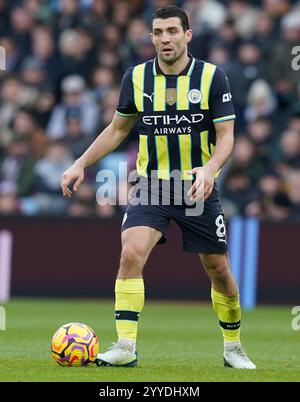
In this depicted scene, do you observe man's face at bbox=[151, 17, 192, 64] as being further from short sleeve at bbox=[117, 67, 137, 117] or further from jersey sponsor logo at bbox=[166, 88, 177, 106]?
short sleeve at bbox=[117, 67, 137, 117]

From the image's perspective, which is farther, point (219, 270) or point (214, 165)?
point (219, 270)

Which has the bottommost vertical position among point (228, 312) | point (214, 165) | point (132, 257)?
point (228, 312)

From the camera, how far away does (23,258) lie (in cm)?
1496

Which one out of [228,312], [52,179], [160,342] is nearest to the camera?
[228,312]

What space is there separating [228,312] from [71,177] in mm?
1487

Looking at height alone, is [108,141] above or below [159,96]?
below

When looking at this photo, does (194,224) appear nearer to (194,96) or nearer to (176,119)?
(176,119)

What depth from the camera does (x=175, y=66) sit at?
26.0ft

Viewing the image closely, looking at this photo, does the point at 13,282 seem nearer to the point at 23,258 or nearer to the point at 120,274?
the point at 23,258

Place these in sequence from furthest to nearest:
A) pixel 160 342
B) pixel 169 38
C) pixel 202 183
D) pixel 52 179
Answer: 1. pixel 52 179
2. pixel 160 342
3. pixel 169 38
4. pixel 202 183

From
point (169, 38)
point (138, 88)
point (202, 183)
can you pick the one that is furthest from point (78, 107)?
point (202, 183)

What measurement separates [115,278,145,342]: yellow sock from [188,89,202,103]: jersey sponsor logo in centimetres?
131

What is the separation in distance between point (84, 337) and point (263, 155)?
7.91 m

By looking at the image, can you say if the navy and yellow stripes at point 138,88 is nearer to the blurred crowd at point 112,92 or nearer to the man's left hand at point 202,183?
the man's left hand at point 202,183
